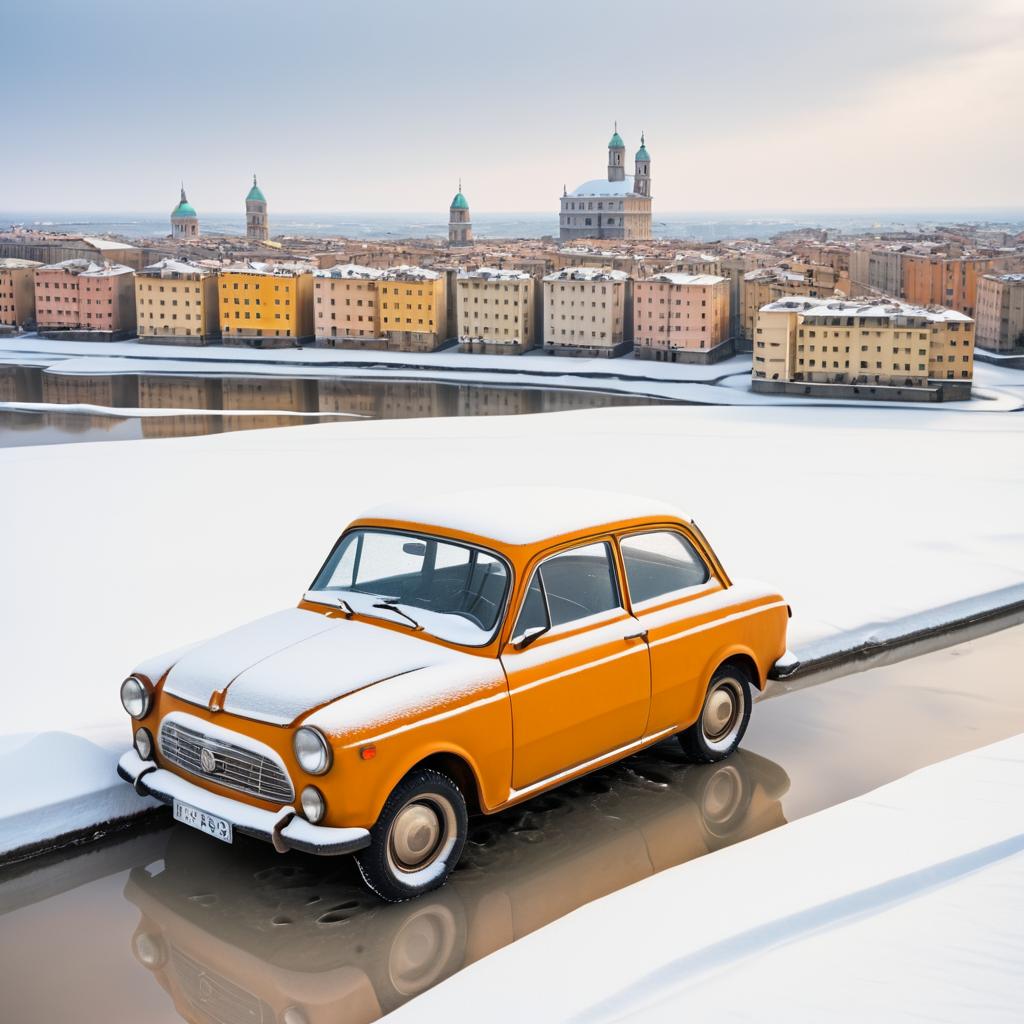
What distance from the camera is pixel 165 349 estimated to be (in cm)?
7100

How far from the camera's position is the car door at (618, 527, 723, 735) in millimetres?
5758

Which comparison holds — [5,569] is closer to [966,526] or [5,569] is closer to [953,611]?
[953,611]

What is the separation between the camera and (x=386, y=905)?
4.83 m

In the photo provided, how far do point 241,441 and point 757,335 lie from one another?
115 feet

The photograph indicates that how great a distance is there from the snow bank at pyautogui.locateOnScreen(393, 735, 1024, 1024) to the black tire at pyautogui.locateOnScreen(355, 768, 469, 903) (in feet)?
1.78

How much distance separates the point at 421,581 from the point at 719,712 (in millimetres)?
1835

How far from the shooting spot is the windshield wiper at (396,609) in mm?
5195

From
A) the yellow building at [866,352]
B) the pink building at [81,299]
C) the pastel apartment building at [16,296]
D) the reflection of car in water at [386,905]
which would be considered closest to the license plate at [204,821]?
the reflection of car in water at [386,905]

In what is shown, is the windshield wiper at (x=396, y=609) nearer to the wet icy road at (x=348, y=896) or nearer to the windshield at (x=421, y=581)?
the windshield at (x=421, y=581)

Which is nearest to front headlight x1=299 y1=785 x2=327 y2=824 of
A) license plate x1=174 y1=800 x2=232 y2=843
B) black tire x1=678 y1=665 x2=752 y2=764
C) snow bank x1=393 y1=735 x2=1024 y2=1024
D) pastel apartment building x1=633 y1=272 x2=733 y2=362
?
license plate x1=174 y1=800 x2=232 y2=843

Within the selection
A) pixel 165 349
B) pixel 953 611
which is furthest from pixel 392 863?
pixel 165 349

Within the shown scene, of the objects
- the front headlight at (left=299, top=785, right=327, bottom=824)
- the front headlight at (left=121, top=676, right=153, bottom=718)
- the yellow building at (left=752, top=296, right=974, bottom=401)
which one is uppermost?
the front headlight at (left=121, top=676, right=153, bottom=718)

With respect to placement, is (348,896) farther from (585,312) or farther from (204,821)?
(585,312)

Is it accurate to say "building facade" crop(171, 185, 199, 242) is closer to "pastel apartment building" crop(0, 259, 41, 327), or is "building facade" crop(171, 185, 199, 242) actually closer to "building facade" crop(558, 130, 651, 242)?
"building facade" crop(558, 130, 651, 242)
